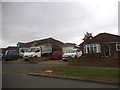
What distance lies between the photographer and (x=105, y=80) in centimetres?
733

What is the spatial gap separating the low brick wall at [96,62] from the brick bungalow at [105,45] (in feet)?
22.3

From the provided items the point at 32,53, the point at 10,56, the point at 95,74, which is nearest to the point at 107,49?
the point at 32,53

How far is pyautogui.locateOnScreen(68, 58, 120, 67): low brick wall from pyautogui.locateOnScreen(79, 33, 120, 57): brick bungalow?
6801mm

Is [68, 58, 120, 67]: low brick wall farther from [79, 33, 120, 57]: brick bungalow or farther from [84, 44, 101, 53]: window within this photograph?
[84, 44, 101, 53]: window

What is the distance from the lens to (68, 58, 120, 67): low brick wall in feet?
41.6

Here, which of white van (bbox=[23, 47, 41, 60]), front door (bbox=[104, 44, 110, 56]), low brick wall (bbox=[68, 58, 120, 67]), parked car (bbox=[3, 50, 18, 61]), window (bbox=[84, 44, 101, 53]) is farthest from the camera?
window (bbox=[84, 44, 101, 53])

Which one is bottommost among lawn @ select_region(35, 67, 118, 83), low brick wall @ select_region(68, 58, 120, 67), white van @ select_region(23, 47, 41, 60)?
lawn @ select_region(35, 67, 118, 83)

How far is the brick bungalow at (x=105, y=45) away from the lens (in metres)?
21.2

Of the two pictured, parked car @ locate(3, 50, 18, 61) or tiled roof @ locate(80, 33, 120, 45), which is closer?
tiled roof @ locate(80, 33, 120, 45)

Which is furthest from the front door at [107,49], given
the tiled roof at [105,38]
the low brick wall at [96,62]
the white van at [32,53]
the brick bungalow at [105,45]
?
the white van at [32,53]

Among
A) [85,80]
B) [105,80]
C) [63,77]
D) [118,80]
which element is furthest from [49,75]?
[118,80]

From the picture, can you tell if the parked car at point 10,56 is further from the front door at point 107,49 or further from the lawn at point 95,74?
the front door at point 107,49

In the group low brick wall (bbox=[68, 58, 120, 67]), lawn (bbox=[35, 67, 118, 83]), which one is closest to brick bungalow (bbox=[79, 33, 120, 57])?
low brick wall (bbox=[68, 58, 120, 67])

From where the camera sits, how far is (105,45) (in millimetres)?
22359
